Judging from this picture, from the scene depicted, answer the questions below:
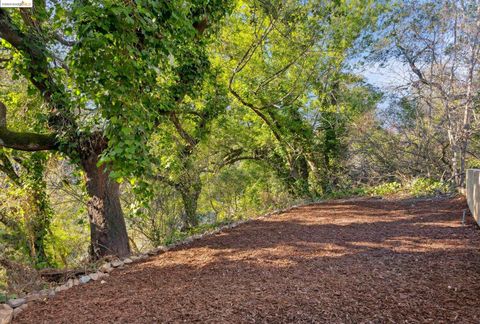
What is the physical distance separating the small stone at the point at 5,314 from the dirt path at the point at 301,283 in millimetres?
90

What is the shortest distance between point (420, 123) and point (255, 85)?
445 cm

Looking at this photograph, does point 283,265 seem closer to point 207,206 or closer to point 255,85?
point 255,85

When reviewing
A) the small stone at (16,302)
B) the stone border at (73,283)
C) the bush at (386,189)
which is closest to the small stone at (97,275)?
the stone border at (73,283)

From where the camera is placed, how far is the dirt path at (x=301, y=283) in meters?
2.02

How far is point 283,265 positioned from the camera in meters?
3.07

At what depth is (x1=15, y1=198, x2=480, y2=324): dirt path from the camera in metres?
2.02

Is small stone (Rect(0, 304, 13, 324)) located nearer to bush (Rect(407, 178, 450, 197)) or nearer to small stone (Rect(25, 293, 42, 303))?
small stone (Rect(25, 293, 42, 303))

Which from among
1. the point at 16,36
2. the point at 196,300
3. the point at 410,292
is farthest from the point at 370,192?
the point at 16,36

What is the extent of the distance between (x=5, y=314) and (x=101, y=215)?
189cm

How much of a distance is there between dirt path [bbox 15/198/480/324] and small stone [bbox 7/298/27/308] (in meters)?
0.14

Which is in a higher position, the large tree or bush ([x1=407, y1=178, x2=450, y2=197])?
the large tree

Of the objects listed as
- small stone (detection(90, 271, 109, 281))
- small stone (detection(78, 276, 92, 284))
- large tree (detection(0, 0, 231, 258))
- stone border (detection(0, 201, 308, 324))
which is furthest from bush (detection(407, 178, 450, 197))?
small stone (detection(78, 276, 92, 284))

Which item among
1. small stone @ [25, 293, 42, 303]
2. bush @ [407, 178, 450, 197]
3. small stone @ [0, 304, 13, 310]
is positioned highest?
small stone @ [0, 304, 13, 310]

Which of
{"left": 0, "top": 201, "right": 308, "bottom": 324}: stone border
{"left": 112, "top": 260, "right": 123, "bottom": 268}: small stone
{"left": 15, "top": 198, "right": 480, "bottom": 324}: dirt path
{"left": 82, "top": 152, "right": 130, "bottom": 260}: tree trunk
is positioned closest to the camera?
{"left": 15, "top": 198, "right": 480, "bottom": 324}: dirt path
